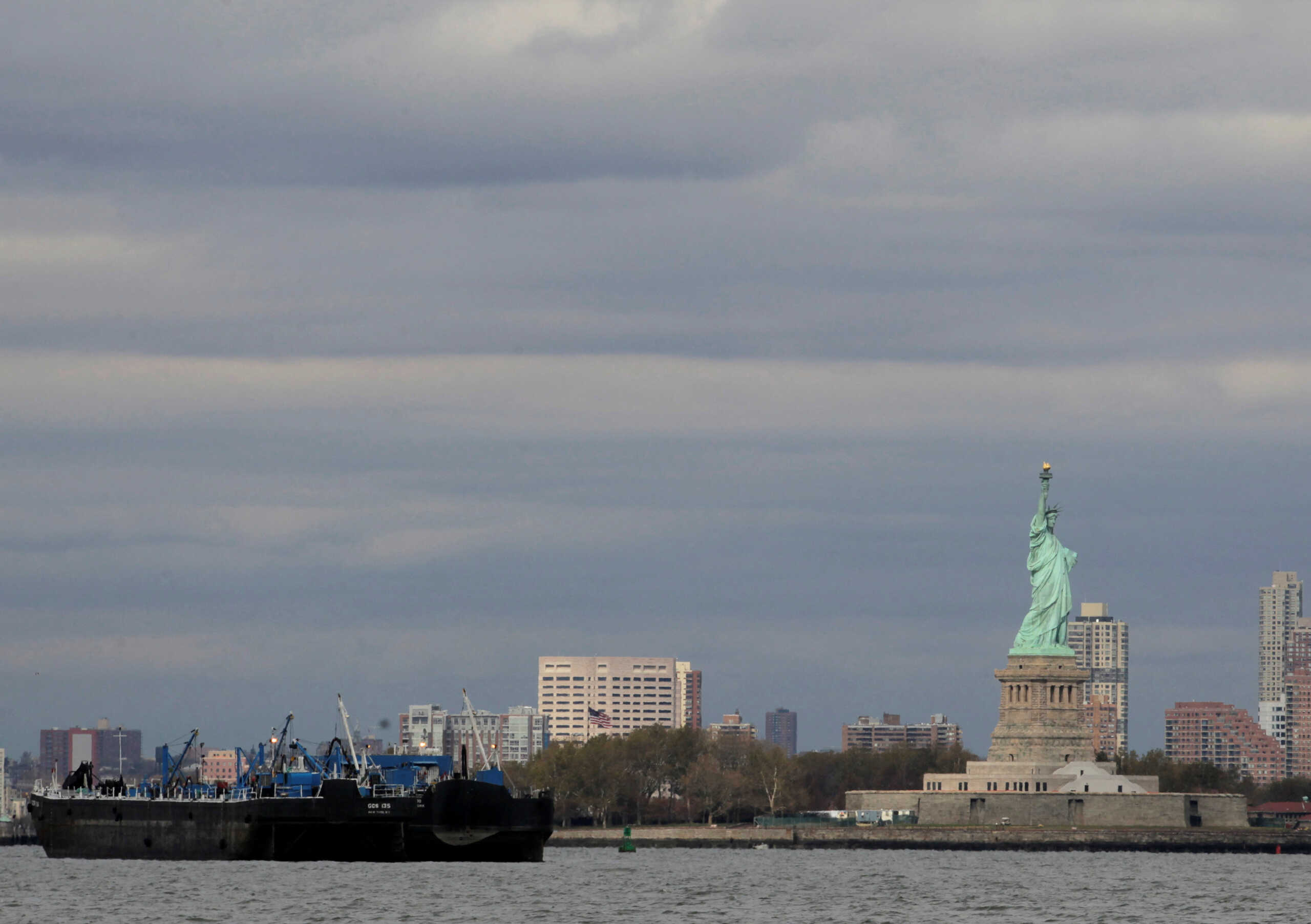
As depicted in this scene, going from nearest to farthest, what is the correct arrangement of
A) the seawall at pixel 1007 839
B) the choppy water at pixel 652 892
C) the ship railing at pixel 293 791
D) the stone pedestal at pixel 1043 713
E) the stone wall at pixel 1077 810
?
the choppy water at pixel 652 892 < the ship railing at pixel 293 791 < the seawall at pixel 1007 839 < the stone wall at pixel 1077 810 < the stone pedestal at pixel 1043 713

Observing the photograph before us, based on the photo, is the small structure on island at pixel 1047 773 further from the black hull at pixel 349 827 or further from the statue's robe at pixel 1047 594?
the black hull at pixel 349 827

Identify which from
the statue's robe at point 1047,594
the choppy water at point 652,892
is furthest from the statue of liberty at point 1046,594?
the choppy water at point 652,892

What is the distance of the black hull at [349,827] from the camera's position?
124 metres

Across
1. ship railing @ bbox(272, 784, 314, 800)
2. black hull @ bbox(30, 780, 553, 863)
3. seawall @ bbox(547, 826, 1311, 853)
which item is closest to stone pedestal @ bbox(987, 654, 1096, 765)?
seawall @ bbox(547, 826, 1311, 853)

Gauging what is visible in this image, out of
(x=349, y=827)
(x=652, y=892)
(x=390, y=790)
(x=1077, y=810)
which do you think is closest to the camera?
(x=652, y=892)

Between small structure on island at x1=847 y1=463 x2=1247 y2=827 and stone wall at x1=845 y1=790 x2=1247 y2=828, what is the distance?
0.05 meters

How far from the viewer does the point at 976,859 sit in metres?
159

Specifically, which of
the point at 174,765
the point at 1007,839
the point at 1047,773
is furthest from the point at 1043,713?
the point at 174,765

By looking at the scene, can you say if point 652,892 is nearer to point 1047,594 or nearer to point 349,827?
point 349,827

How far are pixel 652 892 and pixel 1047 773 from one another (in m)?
79.9

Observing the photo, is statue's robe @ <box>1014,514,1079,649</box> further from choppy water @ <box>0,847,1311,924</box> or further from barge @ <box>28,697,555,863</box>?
barge @ <box>28,697,555,863</box>

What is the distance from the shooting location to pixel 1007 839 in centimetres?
18150

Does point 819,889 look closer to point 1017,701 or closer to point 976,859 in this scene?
point 976,859

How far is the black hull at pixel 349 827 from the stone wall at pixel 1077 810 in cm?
6239
